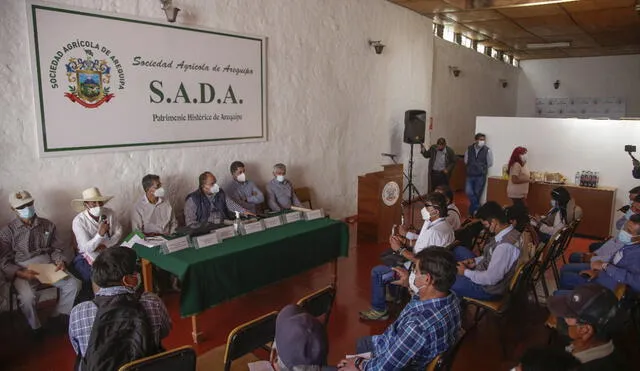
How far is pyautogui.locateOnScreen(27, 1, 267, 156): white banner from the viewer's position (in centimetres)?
395

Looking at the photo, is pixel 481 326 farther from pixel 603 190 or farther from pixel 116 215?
pixel 603 190

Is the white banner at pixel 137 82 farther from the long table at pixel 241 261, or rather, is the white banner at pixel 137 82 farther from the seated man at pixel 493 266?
the seated man at pixel 493 266

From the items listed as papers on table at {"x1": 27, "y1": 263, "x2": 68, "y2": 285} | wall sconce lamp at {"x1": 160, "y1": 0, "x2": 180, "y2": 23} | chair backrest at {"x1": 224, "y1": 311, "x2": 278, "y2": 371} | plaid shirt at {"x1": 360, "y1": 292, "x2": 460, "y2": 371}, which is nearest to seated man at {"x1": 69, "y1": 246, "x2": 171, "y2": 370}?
chair backrest at {"x1": 224, "y1": 311, "x2": 278, "y2": 371}

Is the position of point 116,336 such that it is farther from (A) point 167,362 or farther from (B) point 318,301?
(B) point 318,301

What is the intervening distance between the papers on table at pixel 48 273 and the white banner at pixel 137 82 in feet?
3.48

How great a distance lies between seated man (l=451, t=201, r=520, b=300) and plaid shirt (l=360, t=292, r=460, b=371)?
47.0 inches

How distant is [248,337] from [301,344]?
0.64 metres

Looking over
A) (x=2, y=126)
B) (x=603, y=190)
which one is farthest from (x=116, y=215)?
(x=603, y=190)

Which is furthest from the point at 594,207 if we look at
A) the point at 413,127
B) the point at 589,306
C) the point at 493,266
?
the point at 589,306

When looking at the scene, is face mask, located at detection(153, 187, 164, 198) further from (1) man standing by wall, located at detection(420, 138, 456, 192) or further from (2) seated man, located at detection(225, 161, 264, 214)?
(1) man standing by wall, located at detection(420, 138, 456, 192)

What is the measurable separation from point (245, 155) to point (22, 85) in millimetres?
2543

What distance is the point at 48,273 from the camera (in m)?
3.57

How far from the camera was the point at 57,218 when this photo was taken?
412cm

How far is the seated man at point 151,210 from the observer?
440 centimetres
